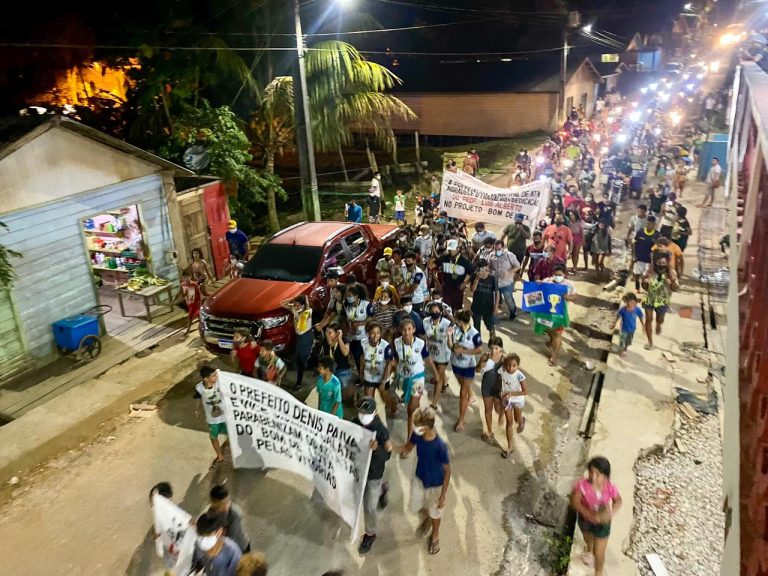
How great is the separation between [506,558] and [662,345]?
5597mm

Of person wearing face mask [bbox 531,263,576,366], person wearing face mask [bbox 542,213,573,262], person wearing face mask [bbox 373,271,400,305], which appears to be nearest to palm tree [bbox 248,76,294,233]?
person wearing face mask [bbox 542,213,573,262]

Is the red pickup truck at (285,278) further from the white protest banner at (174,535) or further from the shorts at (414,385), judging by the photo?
the white protest banner at (174,535)

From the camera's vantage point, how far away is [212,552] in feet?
13.7

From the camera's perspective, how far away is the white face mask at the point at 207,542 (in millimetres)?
4164

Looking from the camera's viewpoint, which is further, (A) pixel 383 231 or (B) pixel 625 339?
(A) pixel 383 231

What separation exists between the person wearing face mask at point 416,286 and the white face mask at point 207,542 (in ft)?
16.6

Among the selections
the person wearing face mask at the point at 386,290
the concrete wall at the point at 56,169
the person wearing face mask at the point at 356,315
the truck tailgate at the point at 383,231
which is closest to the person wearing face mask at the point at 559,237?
the truck tailgate at the point at 383,231

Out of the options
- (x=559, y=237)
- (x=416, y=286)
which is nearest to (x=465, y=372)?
(x=416, y=286)

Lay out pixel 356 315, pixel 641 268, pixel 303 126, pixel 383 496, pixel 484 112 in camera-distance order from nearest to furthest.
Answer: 1. pixel 383 496
2. pixel 356 315
3. pixel 641 268
4. pixel 303 126
5. pixel 484 112

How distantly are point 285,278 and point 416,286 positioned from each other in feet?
7.19

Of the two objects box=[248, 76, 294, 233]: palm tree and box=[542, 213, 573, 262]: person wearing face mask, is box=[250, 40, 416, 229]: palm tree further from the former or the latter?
box=[542, 213, 573, 262]: person wearing face mask

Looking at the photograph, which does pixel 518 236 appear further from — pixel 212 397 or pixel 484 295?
pixel 212 397

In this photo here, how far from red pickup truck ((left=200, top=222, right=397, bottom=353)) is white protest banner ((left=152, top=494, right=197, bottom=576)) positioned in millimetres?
3985

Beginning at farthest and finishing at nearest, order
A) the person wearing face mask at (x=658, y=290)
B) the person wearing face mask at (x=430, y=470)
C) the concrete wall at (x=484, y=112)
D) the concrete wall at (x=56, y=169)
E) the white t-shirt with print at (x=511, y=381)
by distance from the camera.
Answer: the concrete wall at (x=484, y=112) → the person wearing face mask at (x=658, y=290) → the concrete wall at (x=56, y=169) → the white t-shirt with print at (x=511, y=381) → the person wearing face mask at (x=430, y=470)
